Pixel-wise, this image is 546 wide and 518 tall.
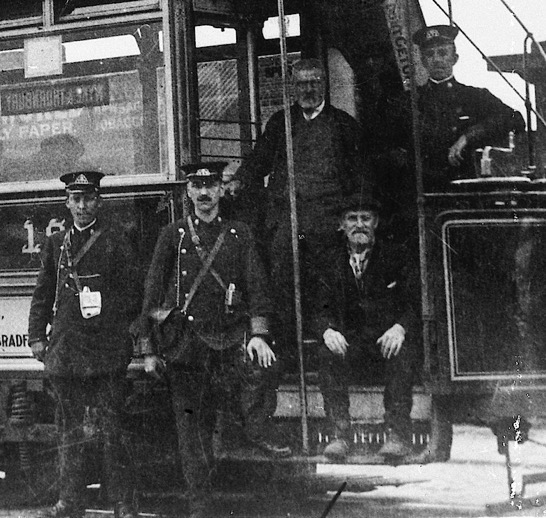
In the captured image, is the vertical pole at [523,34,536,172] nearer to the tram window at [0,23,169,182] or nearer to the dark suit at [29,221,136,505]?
the tram window at [0,23,169,182]

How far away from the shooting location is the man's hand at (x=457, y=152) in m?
4.24

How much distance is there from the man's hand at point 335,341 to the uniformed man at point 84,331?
3.45ft

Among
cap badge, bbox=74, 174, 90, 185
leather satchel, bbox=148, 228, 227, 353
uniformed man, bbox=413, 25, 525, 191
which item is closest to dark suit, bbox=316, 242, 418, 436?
uniformed man, bbox=413, 25, 525, 191

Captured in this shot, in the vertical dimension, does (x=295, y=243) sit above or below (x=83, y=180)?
below

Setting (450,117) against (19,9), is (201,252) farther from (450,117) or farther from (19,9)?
(19,9)

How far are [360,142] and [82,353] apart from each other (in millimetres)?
1853

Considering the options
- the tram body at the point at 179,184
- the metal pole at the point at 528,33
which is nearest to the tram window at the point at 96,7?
the tram body at the point at 179,184

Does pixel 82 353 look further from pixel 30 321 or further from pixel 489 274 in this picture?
pixel 489 274

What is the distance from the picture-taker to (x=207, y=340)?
427 cm

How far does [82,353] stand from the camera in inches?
174

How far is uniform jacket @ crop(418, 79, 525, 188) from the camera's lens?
14.0ft

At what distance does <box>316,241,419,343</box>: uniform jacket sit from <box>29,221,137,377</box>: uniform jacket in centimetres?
105

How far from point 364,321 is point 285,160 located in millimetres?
928

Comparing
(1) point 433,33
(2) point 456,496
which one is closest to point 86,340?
(2) point 456,496
